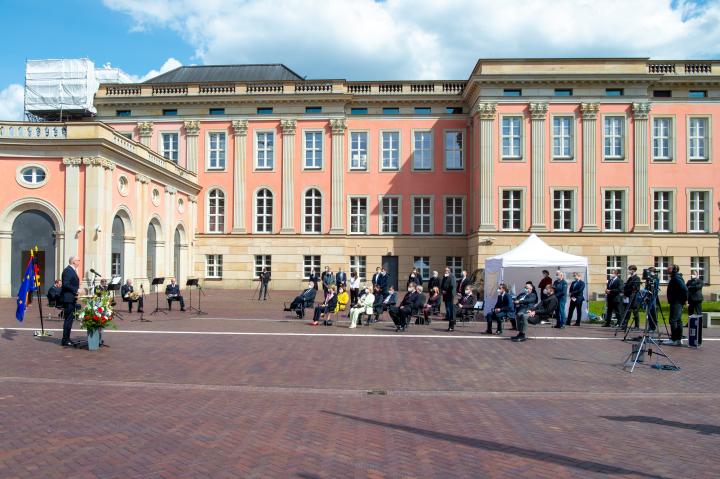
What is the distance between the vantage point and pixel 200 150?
40156 mm

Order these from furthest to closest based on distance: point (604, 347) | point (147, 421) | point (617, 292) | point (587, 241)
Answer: point (587, 241) → point (617, 292) → point (604, 347) → point (147, 421)

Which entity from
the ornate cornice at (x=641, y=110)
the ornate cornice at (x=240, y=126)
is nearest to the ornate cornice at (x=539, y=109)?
the ornate cornice at (x=641, y=110)

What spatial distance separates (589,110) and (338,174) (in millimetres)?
16445

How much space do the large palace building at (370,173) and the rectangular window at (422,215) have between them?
0.14 m

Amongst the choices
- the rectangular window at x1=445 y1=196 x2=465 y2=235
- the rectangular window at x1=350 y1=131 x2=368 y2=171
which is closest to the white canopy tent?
the rectangular window at x1=445 y1=196 x2=465 y2=235

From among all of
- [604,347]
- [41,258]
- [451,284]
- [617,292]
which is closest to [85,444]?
[604,347]

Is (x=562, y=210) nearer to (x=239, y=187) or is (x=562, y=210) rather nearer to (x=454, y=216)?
(x=454, y=216)

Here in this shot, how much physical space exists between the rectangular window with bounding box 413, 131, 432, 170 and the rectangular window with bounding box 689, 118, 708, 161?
1624cm

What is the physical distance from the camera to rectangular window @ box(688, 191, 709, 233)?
117 ft

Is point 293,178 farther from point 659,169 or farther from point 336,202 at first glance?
point 659,169

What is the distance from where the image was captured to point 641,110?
35.0 m

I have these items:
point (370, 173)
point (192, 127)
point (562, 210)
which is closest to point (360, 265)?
point (370, 173)

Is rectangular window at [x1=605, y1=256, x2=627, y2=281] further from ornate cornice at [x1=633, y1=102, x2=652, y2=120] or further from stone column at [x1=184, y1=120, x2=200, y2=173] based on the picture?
stone column at [x1=184, y1=120, x2=200, y2=173]

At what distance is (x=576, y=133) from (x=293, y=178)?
61.0 feet
